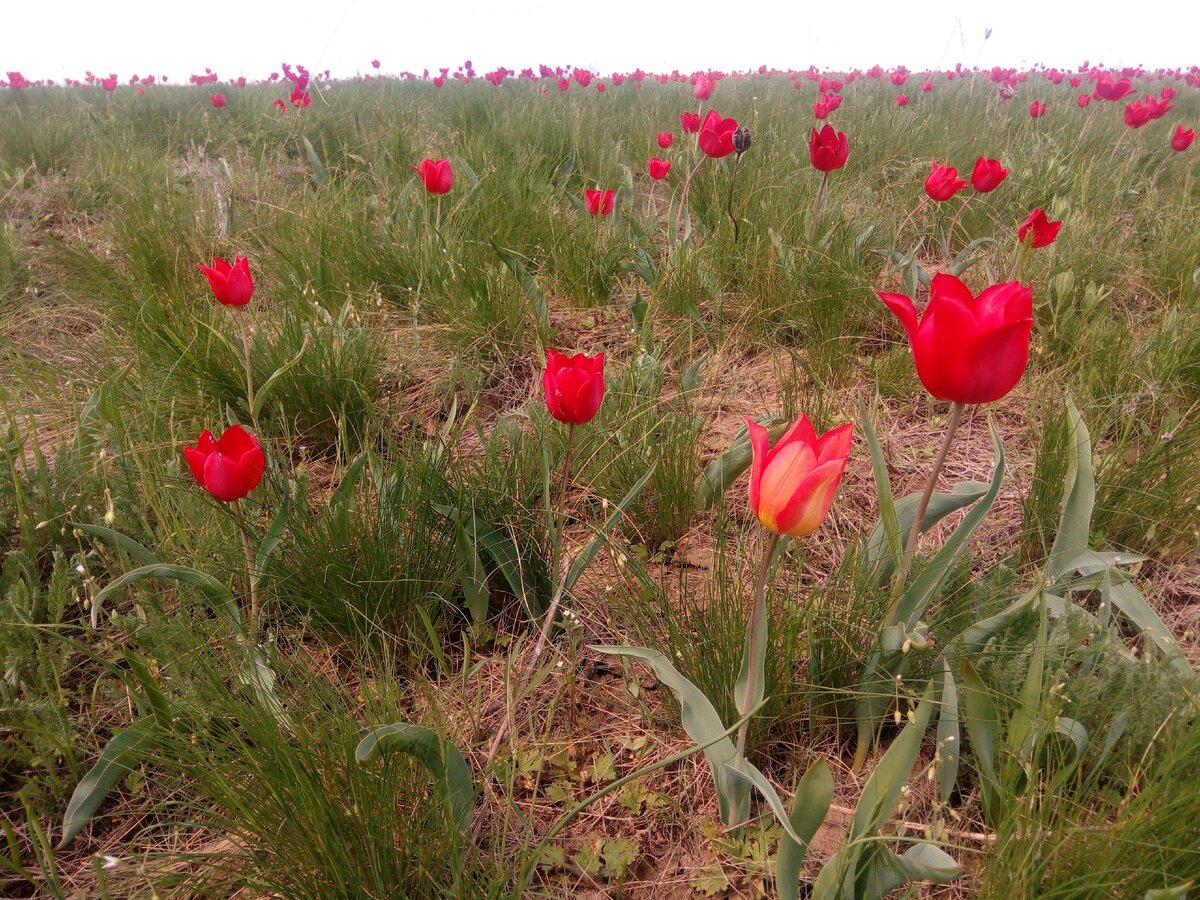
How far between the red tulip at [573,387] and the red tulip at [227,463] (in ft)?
1.63

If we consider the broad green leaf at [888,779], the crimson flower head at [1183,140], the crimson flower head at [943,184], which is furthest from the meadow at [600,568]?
the crimson flower head at [1183,140]

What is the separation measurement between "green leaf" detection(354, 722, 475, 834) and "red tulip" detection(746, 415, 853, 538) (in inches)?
20.3

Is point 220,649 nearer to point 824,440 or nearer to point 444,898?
point 444,898

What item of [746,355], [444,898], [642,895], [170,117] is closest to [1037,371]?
[746,355]

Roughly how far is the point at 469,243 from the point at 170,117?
16.3 feet

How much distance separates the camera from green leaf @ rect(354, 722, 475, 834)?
88cm

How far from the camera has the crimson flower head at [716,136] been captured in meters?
2.52

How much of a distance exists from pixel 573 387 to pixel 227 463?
22.4 inches

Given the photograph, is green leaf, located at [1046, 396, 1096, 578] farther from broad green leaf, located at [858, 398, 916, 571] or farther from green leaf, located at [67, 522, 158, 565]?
green leaf, located at [67, 522, 158, 565]

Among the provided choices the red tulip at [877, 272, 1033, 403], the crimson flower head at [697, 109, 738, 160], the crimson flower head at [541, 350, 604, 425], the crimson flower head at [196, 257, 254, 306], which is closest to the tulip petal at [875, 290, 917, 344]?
the red tulip at [877, 272, 1033, 403]

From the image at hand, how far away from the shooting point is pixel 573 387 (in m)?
1.20

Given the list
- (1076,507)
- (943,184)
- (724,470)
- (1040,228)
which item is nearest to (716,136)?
(943,184)

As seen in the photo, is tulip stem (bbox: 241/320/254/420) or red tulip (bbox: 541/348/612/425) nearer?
red tulip (bbox: 541/348/612/425)

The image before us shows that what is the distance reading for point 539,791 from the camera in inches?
46.0
